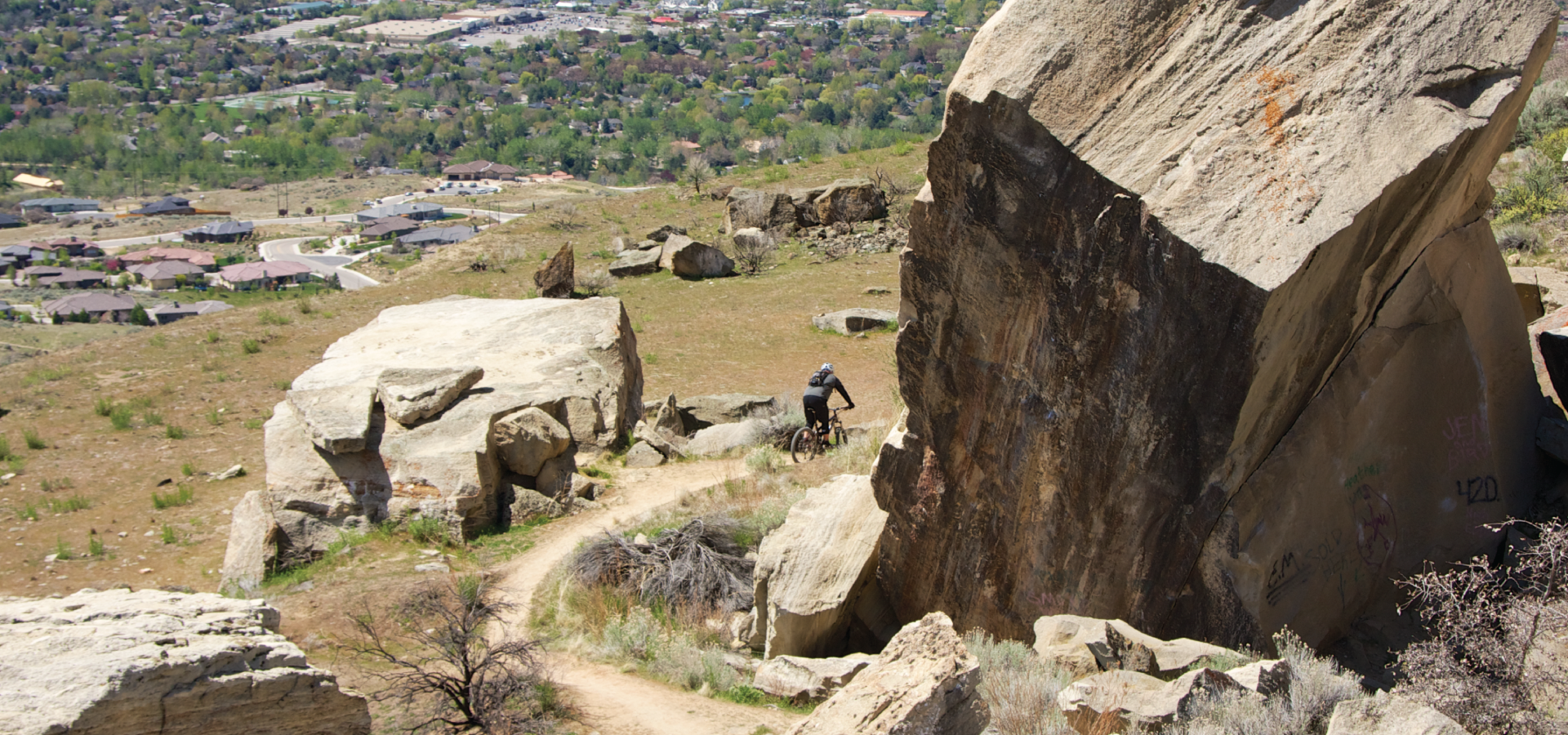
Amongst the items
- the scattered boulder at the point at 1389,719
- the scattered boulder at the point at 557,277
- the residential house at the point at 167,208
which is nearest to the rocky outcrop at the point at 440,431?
the scattered boulder at the point at 1389,719

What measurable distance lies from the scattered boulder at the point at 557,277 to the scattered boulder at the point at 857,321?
6.29m

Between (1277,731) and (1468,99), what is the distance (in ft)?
11.6

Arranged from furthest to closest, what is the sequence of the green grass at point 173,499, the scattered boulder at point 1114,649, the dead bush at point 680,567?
the green grass at point 173,499, the dead bush at point 680,567, the scattered boulder at point 1114,649

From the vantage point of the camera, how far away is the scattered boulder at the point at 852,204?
96.6 ft

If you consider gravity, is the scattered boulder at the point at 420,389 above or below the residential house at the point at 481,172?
above

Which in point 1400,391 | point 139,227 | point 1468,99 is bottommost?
point 139,227

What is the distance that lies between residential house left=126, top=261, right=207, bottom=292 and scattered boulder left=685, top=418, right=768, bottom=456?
4379 cm

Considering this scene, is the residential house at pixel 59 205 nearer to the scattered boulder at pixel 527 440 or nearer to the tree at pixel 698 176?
the tree at pixel 698 176

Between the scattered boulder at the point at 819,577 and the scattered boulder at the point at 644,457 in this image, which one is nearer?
the scattered boulder at the point at 819,577

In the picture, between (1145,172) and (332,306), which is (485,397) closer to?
(1145,172)

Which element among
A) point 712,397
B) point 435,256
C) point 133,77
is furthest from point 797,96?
point 712,397

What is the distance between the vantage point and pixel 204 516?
12.9 meters

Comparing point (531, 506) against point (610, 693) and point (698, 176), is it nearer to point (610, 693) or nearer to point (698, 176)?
point (610, 693)

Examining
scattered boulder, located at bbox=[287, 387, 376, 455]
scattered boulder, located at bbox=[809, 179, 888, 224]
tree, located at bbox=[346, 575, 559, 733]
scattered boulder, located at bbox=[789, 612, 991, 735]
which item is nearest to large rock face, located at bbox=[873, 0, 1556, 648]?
scattered boulder, located at bbox=[789, 612, 991, 735]
